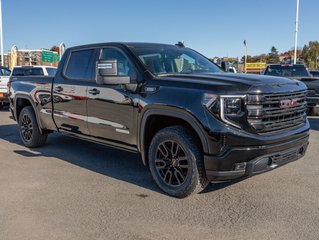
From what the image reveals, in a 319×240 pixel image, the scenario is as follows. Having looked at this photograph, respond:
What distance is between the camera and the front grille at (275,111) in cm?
427

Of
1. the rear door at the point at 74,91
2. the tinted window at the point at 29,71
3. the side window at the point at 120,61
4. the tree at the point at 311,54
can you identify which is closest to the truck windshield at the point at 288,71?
the tinted window at the point at 29,71

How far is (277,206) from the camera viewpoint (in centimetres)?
446

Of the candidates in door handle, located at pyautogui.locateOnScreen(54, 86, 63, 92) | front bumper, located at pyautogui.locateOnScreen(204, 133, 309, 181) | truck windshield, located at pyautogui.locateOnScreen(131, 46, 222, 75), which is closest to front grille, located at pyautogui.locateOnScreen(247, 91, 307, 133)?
front bumper, located at pyautogui.locateOnScreen(204, 133, 309, 181)

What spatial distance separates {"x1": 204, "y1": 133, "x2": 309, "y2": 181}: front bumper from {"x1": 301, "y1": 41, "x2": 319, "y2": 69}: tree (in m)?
56.3

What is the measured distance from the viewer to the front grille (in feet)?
14.0

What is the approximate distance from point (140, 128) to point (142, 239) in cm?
170

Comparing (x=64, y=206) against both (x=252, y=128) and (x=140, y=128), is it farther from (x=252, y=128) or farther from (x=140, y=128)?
(x=252, y=128)

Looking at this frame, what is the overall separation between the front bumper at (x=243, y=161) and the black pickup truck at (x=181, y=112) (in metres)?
0.01

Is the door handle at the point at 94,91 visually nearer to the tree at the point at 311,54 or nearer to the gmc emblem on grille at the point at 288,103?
the gmc emblem on grille at the point at 288,103

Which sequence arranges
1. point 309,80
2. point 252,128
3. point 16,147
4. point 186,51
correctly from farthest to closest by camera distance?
point 309,80 → point 16,147 → point 186,51 → point 252,128

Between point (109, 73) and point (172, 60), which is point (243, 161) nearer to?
point (109, 73)

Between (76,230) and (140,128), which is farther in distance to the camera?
(140,128)

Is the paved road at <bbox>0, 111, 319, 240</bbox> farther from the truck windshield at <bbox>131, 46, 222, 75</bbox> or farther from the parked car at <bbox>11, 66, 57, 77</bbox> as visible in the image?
the parked car at <bbox>11, 66, 57, 77</bbox>

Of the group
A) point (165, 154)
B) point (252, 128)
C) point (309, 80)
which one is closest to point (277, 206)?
point (252, 128)
